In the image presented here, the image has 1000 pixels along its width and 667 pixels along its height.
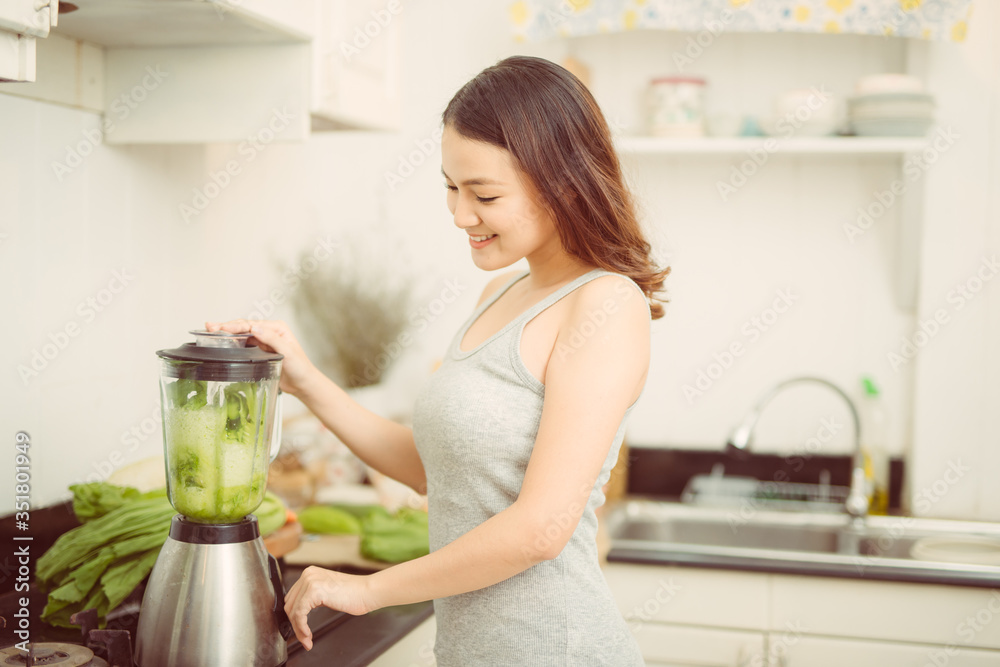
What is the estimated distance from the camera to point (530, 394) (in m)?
0.99

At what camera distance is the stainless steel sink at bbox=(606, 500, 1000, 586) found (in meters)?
1.70

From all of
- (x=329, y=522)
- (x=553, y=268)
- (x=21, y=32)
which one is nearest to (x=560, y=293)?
(x=553, y=268)

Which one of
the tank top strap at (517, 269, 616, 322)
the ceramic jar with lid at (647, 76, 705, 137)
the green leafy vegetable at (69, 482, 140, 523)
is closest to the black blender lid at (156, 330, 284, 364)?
the tank top strap at (517, 269, 616, 322)

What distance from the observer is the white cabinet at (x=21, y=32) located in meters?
0.93

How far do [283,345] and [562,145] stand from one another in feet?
1.51

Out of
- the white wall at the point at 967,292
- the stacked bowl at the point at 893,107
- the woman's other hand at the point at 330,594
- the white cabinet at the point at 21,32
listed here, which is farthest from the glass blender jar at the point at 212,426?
the white wall at the point at 967,292

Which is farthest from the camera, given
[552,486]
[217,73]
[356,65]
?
[356,65]

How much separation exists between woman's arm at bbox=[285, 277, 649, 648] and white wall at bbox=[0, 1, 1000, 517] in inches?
36.3

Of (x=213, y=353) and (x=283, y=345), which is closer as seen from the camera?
(x=213, y=353)

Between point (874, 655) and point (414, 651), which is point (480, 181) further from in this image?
point (874, 655)

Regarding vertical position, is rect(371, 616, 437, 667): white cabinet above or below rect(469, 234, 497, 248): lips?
below

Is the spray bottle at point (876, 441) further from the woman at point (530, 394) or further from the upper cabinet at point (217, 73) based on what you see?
the upper cabinet at point (217, 73)

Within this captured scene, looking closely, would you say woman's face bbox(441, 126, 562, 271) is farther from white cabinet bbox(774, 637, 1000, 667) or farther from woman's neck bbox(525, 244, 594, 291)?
white cabinet bbox(774, 637, 1000, 667)

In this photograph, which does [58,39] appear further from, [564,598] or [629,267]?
[564,598]
